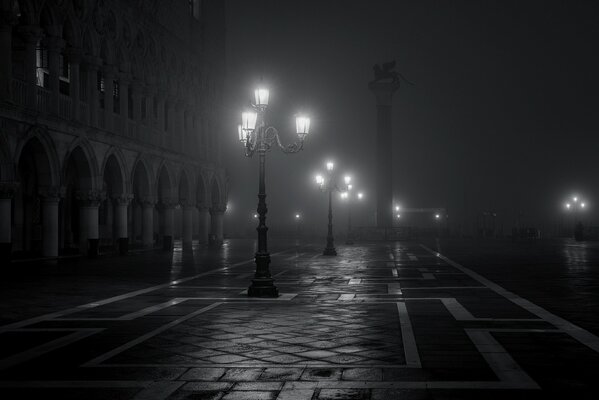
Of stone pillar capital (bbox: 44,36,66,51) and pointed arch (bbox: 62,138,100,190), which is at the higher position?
stone pillar capital (bbox: 44,36,66,51)

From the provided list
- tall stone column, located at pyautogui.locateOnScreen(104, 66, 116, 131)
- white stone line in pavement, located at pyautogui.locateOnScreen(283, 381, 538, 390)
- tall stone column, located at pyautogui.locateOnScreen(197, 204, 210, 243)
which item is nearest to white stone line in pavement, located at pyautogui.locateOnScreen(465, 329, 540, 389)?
white stone line in pavement, located at pyautogui.locateOnScreen(283, 381, 538, 390)

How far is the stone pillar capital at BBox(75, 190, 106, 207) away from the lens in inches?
1234

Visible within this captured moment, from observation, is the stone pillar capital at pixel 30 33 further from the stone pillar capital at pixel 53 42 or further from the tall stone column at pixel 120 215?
the tall stone column at pixel 120 215

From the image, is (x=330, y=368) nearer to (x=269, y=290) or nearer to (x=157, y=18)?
A: (x=269, y=290)

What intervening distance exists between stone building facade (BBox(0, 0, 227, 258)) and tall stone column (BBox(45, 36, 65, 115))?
0.04 m

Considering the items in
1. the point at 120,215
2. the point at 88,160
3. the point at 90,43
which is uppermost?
the point at 90,43

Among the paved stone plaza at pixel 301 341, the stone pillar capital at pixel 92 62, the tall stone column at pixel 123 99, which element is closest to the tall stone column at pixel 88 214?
the tall stone column at pixel 123 99

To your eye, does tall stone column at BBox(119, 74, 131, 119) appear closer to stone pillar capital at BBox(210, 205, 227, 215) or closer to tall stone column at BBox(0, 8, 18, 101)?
tall stone column at BBox(0, 8, 18, 101)

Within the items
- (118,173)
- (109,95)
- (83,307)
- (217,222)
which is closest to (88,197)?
(118,173)

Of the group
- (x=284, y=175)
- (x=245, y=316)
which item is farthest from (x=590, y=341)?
(x=284, y=175)

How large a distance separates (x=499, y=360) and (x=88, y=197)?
87.7 ft

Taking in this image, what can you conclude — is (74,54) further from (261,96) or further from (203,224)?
(203,224)

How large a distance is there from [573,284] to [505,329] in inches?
302

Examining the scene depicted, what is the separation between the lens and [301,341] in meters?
8.32
